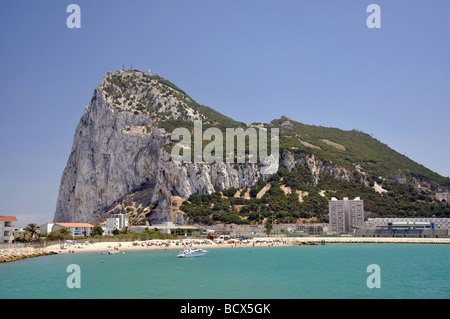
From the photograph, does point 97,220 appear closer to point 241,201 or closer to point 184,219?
point 184,219

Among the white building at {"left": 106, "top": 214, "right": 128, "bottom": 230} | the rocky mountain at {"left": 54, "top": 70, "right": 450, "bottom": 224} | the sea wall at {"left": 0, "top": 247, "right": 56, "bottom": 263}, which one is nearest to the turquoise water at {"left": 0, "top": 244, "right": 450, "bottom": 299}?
the sea wall at {"left": 0, "top": 247, "right": 56, "bottom": 263}

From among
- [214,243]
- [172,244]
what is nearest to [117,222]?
[172,244]

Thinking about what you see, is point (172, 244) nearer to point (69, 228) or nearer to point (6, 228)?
point (69, 228)

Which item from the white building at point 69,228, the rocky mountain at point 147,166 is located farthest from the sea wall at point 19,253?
the rocky mountain at point 147,166

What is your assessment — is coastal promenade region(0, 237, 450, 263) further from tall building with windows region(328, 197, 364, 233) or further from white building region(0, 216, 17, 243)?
tall building with windows region(328, 197, 364, 233)

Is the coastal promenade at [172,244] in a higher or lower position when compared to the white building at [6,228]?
lower

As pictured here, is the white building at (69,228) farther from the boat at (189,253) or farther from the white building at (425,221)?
the white building at (425,221)
